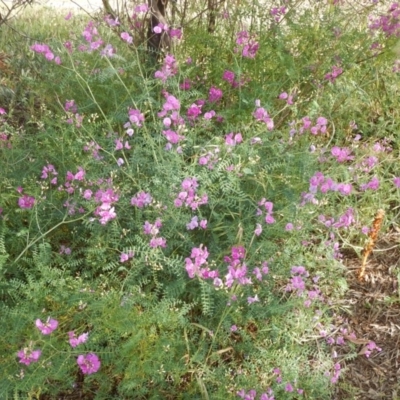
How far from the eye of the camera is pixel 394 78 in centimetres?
386

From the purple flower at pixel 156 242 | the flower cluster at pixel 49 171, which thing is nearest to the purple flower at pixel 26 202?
the flower cluster at pixel 49 171

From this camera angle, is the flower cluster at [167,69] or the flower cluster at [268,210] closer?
the flower cluster at [268,210]

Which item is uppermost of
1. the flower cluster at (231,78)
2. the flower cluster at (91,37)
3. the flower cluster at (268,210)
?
the flower cluster at (91,37)

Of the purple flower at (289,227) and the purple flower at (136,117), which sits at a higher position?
the purple flower at (136,117)

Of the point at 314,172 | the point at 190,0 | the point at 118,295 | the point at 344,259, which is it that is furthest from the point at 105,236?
the point at 190,0

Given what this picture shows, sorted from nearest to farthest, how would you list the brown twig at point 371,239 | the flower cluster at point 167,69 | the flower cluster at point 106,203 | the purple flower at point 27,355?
the purple flower at point 27,355, the flower cluster at point 106,203, the flower cluster at point 167,69, the brown twig at point 371,239

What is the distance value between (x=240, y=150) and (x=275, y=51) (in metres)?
0.83

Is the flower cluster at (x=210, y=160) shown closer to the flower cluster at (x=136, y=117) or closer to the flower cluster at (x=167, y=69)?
the flower cluster at (x=136, y=117)

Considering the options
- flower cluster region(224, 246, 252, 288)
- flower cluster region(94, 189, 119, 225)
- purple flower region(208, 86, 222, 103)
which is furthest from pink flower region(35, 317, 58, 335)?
purple flower region(208, 86, 222, 103)

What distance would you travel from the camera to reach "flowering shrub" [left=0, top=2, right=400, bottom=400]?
206 cm

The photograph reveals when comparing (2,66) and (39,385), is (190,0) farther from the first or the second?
(39,385)

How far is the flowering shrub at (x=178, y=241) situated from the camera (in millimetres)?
2061

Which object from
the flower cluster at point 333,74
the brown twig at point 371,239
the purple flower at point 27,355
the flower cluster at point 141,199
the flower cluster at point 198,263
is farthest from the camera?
the flower cluster at point 333,74

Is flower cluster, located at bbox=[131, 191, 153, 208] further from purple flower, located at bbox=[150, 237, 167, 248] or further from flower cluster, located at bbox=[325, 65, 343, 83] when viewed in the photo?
flower cluster, located at bbox=[325, 65, 343, 83]
